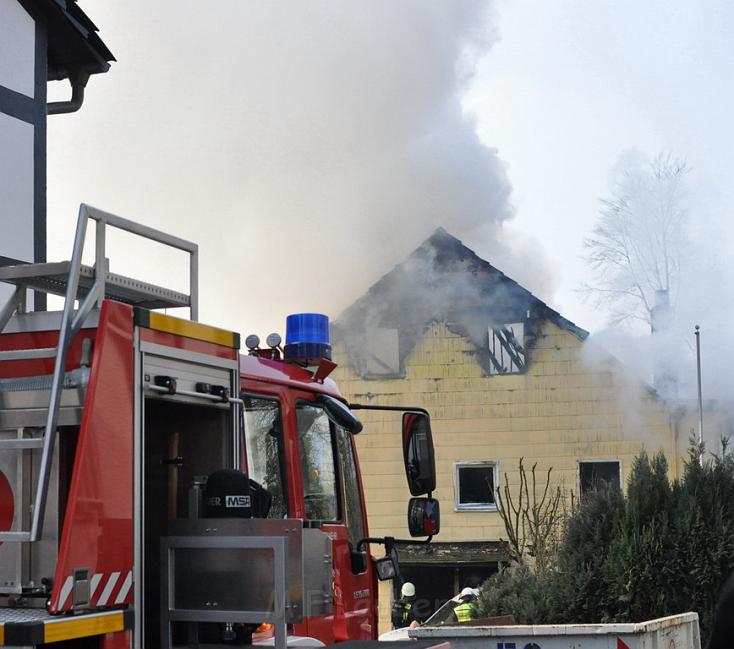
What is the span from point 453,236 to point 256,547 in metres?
17.8

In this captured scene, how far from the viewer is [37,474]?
12.5 feet

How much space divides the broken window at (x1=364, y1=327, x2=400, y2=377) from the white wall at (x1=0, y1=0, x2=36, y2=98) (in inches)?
498

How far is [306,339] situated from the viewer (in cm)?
611

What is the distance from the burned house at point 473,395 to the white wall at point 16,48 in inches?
475

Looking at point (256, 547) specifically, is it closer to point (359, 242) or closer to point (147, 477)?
point (147, 477)

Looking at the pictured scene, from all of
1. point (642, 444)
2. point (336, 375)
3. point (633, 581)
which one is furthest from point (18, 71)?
point (642, 444)

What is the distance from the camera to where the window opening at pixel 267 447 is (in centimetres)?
537

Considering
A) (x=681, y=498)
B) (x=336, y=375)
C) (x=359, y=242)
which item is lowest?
(x=681, y=498)

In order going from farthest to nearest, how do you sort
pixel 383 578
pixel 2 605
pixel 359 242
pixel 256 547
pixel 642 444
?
1. pixel 642 444
2. pixel 359 242
3. pixel 383 578
4. pixel 256 547
5. pixel 2 605

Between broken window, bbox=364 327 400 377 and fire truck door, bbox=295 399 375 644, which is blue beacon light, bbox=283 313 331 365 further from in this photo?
broken window, bbox=364 327 400 377

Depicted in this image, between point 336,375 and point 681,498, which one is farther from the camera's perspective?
point 336,375

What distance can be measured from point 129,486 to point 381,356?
18.1 metres

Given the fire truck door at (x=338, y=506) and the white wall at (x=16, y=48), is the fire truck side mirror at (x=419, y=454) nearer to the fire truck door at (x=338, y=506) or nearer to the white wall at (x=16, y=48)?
the fire truck door at (x=338, y=506)

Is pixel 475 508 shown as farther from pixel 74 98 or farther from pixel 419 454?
pixel 419 454
